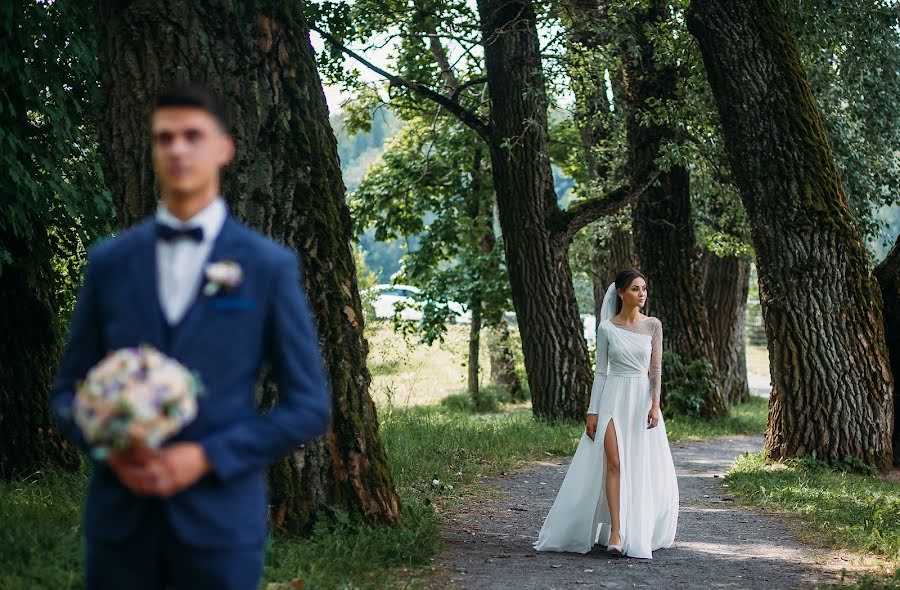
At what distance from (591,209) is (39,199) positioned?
10044 mm

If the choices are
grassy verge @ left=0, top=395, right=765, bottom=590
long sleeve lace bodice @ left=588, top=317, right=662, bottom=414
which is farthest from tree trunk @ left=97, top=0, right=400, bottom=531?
long sleeve lace bodice @ left=588, top=317, right=662, bottom=414

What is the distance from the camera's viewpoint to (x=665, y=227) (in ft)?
63.4

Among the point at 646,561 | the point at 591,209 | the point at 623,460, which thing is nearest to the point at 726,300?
the point at 591,209

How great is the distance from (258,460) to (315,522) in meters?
4.39

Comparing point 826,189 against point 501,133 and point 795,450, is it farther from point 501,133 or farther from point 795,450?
point 501,133

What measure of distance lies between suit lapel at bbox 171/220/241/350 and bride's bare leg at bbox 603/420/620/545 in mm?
6187

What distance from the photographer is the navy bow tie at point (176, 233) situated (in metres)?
2.83

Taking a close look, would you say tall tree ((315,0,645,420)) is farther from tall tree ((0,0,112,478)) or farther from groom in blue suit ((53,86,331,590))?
groom in blue suit ((53,86,331,590))

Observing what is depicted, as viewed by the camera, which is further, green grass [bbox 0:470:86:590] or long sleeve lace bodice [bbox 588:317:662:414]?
long sleeve lace bodice [bbox 588:317:662:414]

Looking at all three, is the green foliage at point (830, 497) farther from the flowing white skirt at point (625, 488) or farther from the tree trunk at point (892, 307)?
the tree trunk at point (892, 307)

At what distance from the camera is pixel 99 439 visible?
262 centimetres

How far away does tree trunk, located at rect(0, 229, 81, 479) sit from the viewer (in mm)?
10227

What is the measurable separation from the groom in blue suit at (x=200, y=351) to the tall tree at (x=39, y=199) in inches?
239

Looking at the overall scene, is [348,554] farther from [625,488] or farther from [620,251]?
A: [620,251]
